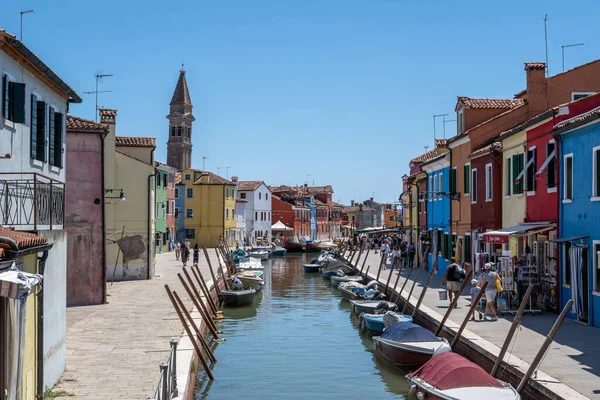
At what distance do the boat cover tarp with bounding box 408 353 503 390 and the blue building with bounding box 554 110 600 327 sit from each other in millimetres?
6325

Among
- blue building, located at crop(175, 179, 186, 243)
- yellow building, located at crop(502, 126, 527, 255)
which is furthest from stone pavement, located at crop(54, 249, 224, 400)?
blue building, located at crop(175, 179, 186, 243)

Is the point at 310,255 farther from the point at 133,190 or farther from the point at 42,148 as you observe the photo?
the point at 42,148

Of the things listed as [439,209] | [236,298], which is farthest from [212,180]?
[236,298]

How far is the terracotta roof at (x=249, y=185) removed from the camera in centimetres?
9400

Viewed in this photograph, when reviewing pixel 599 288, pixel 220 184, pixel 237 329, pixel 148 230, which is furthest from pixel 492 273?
pixel 220 184

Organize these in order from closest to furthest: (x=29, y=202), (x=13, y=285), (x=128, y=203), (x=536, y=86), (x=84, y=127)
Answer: (x=13, y=285) < (x=29, y=202) < (x=84, y=127) < (x=536, y=86) < (x=128, y=203)

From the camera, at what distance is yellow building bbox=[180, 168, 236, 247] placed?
7725 cm

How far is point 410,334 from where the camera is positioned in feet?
63.3

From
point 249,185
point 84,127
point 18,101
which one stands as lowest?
point 18,101

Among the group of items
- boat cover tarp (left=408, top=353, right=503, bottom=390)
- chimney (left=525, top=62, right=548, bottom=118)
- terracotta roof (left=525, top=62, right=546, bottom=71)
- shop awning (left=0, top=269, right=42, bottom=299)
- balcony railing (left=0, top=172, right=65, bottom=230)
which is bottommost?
boat cover tarp (left=408, top=353, right=503, bottom=390)

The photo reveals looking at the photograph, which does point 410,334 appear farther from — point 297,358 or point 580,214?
point 580,214

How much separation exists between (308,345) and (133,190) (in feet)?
60.1

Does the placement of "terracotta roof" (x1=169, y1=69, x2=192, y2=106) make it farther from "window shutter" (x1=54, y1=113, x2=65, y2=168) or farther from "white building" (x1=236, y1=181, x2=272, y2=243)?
"window shutter" (x1=54, y1=113, x2=65, y2=168)

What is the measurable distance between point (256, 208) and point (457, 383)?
8076 cm
